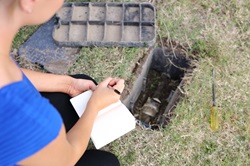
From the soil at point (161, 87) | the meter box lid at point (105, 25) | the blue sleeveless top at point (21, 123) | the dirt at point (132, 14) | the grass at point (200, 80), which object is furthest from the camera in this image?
the dirt at point (132, 14)

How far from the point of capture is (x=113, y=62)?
1.99 meters

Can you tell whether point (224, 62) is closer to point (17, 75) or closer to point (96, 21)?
point (96, 21)

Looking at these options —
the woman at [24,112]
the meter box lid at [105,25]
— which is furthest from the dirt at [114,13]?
the woman at [24,112]

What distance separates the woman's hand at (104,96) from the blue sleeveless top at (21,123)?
471 mm

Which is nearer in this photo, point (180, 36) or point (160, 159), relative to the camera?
point (160, 159)

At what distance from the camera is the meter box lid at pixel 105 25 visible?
6.71ft

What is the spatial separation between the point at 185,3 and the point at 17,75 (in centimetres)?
179

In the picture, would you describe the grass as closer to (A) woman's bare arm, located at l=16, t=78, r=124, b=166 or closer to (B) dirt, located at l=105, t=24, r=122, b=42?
(B) dirt, located at l=105, t=24, r=122, b=42

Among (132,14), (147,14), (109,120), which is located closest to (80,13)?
(132,14)

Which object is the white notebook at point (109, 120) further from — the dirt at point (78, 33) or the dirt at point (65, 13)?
the dirt at point (65, 13)

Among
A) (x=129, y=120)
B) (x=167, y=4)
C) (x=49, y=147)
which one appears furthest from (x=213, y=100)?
(x=49, y=147)

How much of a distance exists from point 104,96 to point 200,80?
2.72 ft

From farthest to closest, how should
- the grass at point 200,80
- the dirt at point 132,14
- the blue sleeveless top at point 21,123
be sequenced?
the dirt at point 132,14
the grass at point 200,80
the blue sleeveless top at point 21,123

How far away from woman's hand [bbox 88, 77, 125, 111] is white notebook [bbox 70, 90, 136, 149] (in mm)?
79
